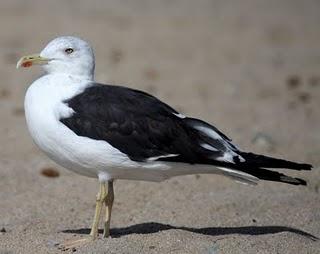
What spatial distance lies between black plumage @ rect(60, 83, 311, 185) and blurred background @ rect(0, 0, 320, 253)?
1.68 feet

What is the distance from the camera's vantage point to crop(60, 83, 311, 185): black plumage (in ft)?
17.4

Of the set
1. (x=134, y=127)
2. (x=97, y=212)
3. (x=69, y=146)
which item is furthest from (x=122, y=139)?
(x=97, y=212)

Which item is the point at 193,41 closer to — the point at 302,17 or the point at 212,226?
the point at 302,17

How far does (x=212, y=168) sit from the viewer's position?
17.9 feet

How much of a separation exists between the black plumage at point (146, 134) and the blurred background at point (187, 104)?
0.51 m

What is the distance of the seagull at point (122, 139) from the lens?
5.29 meters

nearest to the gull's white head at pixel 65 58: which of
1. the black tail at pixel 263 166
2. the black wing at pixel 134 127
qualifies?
the black wing at pixel 134 127

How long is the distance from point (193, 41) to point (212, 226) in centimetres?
781

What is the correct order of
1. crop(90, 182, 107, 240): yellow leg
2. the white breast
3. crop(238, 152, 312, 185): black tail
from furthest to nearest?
crop(90, 182, 107, 240): yellow leg → crop(238, 152, 312, 185): black tail → the white breast

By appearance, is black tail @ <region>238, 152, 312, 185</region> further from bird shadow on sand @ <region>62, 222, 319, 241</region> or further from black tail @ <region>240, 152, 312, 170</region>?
bird shadow on sand @ <region>62, 222, 319, 241</region>

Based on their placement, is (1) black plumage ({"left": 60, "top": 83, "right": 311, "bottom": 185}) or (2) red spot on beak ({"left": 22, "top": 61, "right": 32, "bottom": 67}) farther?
(2) red spot on beak ({"left": 22, "top": 61, "right": 32, "bottom": 67})

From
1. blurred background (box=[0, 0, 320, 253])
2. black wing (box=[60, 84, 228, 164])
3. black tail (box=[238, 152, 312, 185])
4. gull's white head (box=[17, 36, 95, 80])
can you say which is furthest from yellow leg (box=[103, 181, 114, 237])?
black tail (box=[238, 152, 312, 185])

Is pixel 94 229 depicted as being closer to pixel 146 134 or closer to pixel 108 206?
pixel 108 206

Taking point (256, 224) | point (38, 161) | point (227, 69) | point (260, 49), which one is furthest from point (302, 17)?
point (256, 224)
